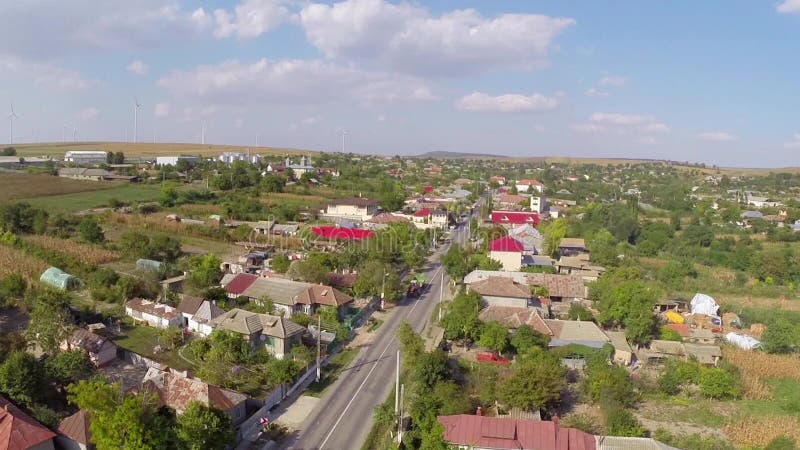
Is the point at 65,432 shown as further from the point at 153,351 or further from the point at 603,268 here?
the point at 603,268

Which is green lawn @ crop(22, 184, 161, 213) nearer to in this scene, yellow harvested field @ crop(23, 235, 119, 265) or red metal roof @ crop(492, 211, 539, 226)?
yellow harvested field @ crop(23, 235, 119, 265)

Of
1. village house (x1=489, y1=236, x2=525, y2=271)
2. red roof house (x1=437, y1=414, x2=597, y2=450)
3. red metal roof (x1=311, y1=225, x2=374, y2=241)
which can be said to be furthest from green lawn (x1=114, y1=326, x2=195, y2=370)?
village house (x1=489, y1=236, x2=525, y2=271)

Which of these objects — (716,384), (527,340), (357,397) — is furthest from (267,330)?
(716,384)

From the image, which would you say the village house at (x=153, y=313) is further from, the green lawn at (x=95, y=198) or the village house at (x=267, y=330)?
the green lawn at (x=95, y=198)

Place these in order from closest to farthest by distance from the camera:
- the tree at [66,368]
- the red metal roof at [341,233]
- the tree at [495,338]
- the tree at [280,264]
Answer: the tree at [66,368]
the tree at [495,338]
the tree at [280,264]
the red metal roof at [341,233]

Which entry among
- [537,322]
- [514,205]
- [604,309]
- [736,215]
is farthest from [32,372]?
[736,215]

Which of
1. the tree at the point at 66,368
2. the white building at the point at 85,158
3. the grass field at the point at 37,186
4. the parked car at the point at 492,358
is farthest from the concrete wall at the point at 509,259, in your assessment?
the white building at the point at 85,158

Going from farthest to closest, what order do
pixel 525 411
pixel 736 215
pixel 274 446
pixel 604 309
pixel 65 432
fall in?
pixel 736 215, pixel 604 309, pixel 525 411, pixel 274 446, pixel 65 432
